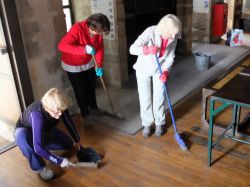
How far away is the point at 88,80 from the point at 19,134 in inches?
41.4

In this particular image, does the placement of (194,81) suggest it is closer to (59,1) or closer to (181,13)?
(181,13)

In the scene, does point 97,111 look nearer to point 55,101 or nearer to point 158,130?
point 158,130

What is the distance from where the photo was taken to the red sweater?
2912mm

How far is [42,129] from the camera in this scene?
2.39 metres

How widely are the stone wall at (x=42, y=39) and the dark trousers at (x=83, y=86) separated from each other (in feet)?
0.86

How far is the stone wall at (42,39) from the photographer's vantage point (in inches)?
114

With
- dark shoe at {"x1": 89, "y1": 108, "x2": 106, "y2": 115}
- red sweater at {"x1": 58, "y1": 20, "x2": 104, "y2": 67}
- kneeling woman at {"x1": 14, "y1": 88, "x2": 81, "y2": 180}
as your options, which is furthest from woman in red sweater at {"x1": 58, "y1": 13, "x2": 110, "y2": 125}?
kneeling woman at {"x1": 14, "y1": 88, "x2": 81, "y2": 180}

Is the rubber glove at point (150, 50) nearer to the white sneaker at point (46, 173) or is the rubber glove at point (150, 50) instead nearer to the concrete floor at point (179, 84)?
the concrete floor at point (179, 84)

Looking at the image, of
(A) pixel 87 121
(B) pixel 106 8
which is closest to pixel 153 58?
(A) pixel 87 121

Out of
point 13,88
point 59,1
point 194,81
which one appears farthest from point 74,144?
point 194,81

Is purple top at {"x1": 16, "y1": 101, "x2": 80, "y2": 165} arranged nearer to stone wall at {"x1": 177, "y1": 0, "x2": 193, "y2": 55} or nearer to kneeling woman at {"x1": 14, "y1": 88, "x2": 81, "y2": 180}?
kneeling woman at {"x1": 14, "y1": 88, "x2": 81, "y2": 180}

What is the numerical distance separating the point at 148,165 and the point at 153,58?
96 centimetres

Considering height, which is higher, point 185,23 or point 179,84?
point 185,23

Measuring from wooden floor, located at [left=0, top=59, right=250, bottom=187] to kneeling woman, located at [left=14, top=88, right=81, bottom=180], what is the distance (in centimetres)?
18
